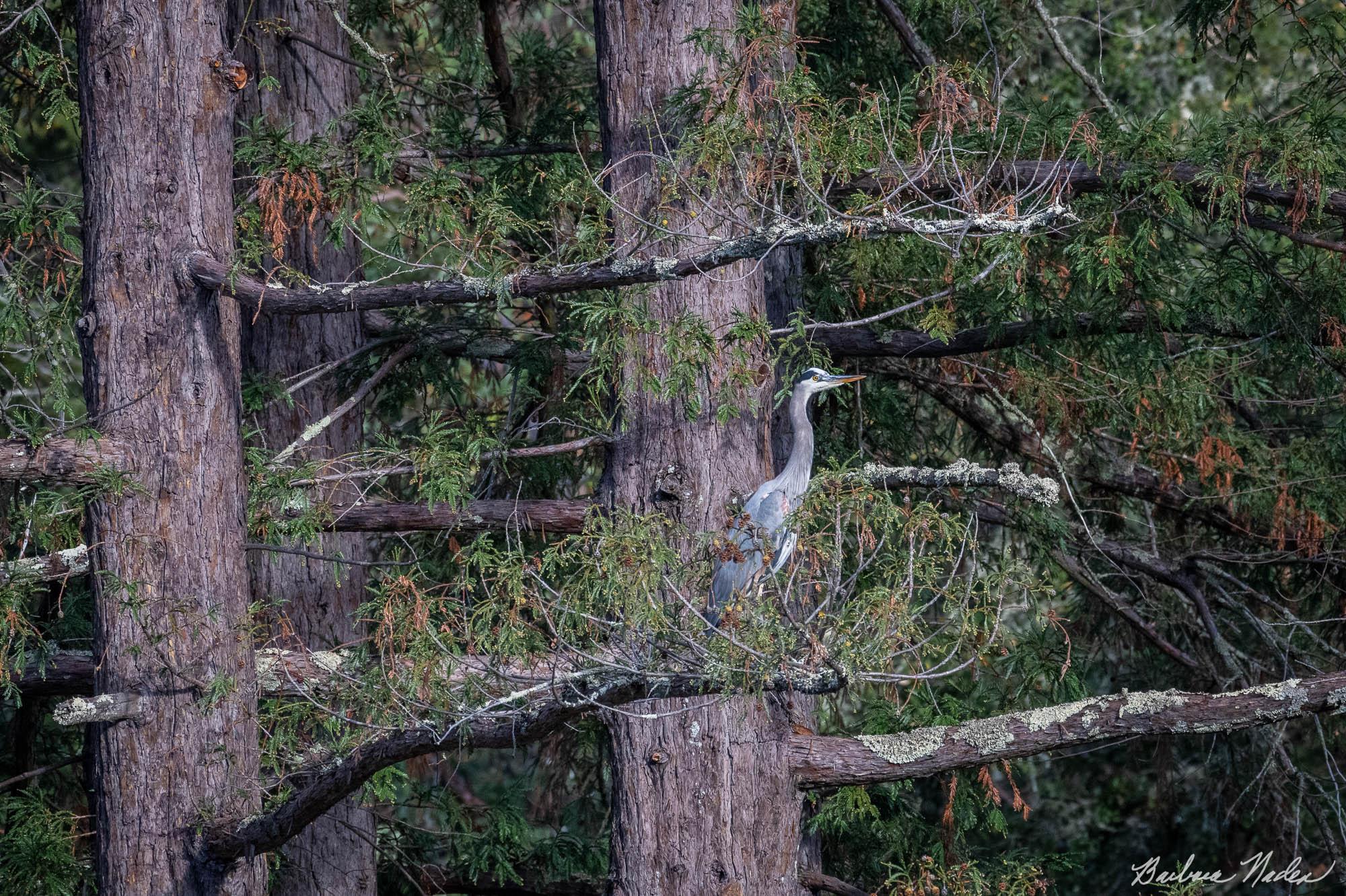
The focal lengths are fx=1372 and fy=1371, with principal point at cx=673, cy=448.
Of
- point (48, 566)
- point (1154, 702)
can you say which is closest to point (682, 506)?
point (1154, 702)

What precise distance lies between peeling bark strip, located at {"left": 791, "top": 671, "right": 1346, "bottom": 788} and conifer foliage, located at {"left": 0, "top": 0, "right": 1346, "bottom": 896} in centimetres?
2

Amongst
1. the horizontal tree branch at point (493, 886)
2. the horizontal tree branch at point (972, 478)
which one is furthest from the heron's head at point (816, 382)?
the horizontal tree branch at point (493, 886)

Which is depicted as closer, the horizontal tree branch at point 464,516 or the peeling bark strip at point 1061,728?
the peeling bark strip at point 1061,728

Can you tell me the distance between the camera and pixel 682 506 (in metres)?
5.42

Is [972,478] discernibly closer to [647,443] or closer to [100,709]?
[647,443]

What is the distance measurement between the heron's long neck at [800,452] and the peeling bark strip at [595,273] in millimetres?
934

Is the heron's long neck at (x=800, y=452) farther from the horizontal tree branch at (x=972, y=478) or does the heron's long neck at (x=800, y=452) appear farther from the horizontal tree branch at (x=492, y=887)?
the horizontal tree branch at (x=492, y=887)

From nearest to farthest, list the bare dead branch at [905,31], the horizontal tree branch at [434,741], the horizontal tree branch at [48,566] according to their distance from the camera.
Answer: the horizontal tree branch at [434,741], the horizontal tree branch at [48,566], the bare dead branch at [905,31]

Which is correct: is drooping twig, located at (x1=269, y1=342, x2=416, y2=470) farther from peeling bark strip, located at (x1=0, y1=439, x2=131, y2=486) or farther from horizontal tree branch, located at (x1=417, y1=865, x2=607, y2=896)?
horizontal tree branch, located at (x1=417, y1=865, x2=607, y2=896)

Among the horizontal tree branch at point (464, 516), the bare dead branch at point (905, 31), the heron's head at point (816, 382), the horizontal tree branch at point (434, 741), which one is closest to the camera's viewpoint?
the horizontal tree branch at point (434, 741)

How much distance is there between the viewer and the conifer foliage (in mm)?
4512

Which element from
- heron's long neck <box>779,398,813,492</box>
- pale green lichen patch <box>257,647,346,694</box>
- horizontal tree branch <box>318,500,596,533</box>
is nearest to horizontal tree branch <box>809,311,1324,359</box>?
heron's long neck <box>779,398,813,492</box>

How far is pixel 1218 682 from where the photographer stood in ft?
22.7

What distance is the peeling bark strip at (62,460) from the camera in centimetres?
491
